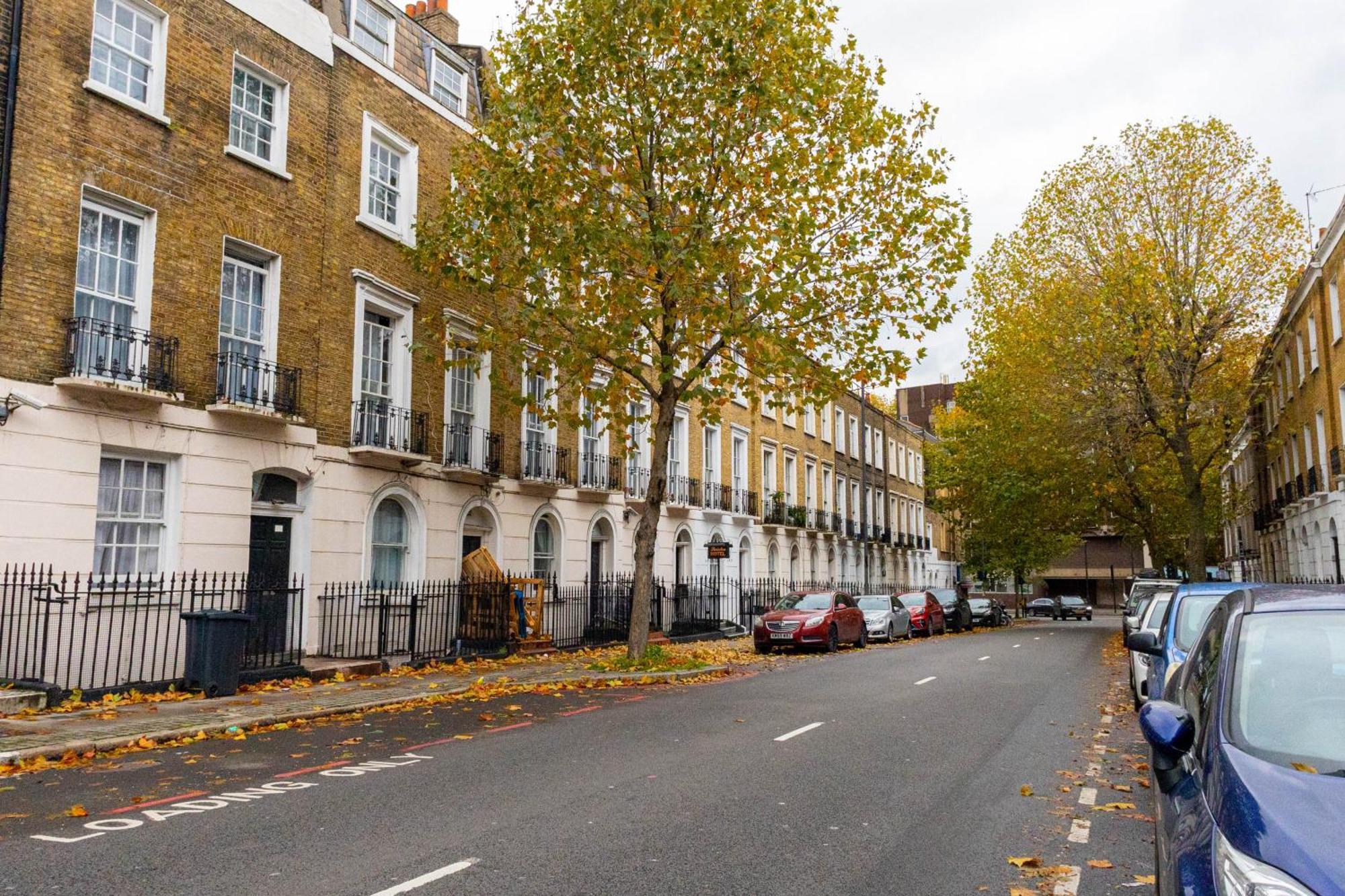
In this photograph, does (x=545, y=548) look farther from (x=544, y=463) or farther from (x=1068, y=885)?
(x=1068, y=885)

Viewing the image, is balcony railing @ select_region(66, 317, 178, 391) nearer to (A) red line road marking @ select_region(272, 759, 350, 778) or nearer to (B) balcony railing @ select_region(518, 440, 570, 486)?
(A) red line road marking @ select_region(272, 759, 350, 778)

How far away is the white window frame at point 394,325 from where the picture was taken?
723 inches

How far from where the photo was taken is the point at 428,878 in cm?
525

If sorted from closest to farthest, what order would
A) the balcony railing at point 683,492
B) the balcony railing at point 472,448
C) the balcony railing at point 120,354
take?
the balcony railing at point 120,354, the balcony railing at point 472,448, the balcony railing at point 683,492

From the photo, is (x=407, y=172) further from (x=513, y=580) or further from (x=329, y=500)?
(x=513, y=580)

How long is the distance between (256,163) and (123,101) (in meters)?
2.33

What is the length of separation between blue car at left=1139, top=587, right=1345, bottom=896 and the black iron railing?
11297 mm

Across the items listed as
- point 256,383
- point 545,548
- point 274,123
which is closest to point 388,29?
point 274,123

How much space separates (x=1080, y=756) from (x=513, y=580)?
42.1 ft

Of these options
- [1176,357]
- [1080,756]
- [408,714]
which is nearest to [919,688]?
[1080,756]

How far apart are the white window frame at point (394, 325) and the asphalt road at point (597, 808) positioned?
333 inches

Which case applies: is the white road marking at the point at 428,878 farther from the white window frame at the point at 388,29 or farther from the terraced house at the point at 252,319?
the white window frame at the point at 388,29

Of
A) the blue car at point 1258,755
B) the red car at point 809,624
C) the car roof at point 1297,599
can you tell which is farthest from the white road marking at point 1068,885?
the red car at point 809,624

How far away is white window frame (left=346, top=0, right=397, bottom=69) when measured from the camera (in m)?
19.0
